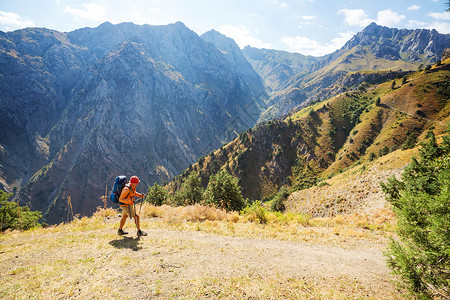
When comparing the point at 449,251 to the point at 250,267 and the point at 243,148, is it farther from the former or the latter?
the point at 243,148

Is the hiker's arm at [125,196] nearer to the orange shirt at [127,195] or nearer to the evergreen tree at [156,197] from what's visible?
the orange shirt at [127,195]

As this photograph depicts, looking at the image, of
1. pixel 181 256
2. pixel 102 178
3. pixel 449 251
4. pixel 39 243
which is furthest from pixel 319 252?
pixel 102 178

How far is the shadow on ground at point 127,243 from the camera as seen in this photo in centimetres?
728

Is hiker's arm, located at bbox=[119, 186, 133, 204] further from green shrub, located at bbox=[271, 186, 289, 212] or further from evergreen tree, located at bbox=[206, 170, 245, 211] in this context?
green shrub, located at bbox=[271, 186, 289, 212]

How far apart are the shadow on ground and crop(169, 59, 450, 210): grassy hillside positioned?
98.7m

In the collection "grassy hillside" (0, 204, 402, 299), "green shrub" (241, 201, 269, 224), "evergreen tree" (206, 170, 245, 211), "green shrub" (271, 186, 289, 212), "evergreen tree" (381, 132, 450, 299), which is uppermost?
"evergreen tree" (381, 132, 450, 299)

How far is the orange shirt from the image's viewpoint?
8.56 meters

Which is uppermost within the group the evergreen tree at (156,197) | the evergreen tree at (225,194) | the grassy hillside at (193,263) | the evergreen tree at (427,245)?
the evergreen tree at (427,245)

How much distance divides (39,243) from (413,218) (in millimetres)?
13228

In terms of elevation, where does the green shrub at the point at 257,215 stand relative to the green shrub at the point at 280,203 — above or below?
above

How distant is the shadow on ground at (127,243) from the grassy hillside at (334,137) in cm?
9870

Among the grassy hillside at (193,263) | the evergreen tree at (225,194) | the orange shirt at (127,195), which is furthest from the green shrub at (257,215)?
the evergreen tree at (225,194)

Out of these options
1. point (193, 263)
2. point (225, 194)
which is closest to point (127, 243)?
point (193, 263)

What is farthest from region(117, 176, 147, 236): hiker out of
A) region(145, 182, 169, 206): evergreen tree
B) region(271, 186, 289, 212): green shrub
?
region(271, 186, 289, 212): green shrub
